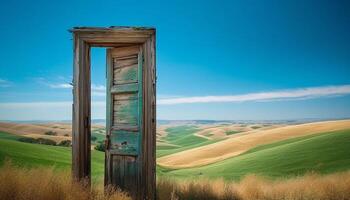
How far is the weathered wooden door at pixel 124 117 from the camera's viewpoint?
840 centimetres

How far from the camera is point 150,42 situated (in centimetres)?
832

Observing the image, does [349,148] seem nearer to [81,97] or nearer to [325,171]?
[325,171]

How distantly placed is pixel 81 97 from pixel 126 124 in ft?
3.89

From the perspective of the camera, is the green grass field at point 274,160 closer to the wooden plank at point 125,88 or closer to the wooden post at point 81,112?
the wooden post at point 81,112

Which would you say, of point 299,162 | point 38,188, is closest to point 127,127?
point 38,188

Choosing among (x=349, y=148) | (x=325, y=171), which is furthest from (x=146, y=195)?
(x=349, y=148)

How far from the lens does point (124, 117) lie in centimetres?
876

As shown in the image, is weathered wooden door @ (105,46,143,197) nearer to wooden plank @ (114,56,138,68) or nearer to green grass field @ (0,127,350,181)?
wooden plank @ (114,56,138,68)

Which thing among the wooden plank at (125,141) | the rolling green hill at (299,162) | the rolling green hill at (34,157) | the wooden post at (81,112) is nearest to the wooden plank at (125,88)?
the wooden post at (81,112)

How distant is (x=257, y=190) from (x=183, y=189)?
83.8 inches

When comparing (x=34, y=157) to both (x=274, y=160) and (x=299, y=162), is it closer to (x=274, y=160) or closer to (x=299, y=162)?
(x=274, y=160)

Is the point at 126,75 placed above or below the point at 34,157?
above

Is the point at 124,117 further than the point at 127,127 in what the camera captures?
Yes

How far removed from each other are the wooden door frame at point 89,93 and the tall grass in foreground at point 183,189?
1.85ft
